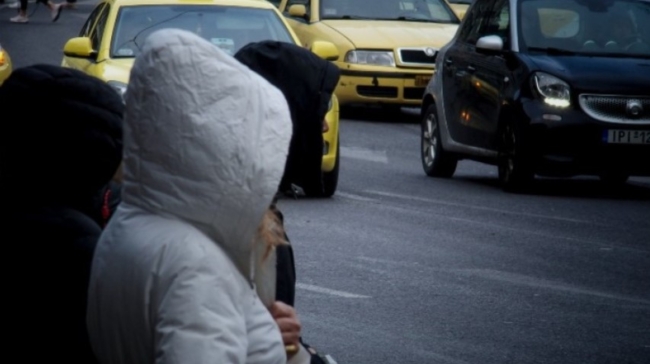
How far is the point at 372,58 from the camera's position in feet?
69.5

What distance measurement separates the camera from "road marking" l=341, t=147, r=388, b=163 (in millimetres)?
18016

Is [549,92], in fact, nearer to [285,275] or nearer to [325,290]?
[325,290]

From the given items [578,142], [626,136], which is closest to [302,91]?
[578,142]

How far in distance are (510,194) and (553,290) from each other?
5165mm

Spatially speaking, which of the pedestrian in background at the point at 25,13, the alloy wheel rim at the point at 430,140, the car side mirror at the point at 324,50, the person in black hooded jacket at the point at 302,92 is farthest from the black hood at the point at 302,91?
the pedestrian in background at the point at 25,13

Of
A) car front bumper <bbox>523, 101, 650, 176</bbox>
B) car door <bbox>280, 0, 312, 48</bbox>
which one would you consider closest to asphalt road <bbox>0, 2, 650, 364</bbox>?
car front bumper <bbox>523, 101, 650, 176</bbox>

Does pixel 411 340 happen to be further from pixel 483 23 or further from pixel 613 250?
pixel 483 23

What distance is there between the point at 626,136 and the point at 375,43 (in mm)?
6700

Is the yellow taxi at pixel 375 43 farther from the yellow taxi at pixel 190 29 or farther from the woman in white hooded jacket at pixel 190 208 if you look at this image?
the woman in white hooded jacket at pixel 190 208

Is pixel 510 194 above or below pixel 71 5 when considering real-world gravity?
above

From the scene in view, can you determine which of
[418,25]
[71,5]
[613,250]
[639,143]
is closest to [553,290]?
[613,250]

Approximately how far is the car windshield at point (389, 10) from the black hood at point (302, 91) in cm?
1756

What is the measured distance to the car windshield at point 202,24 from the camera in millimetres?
14445

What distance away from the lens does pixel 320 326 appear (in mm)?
8727
